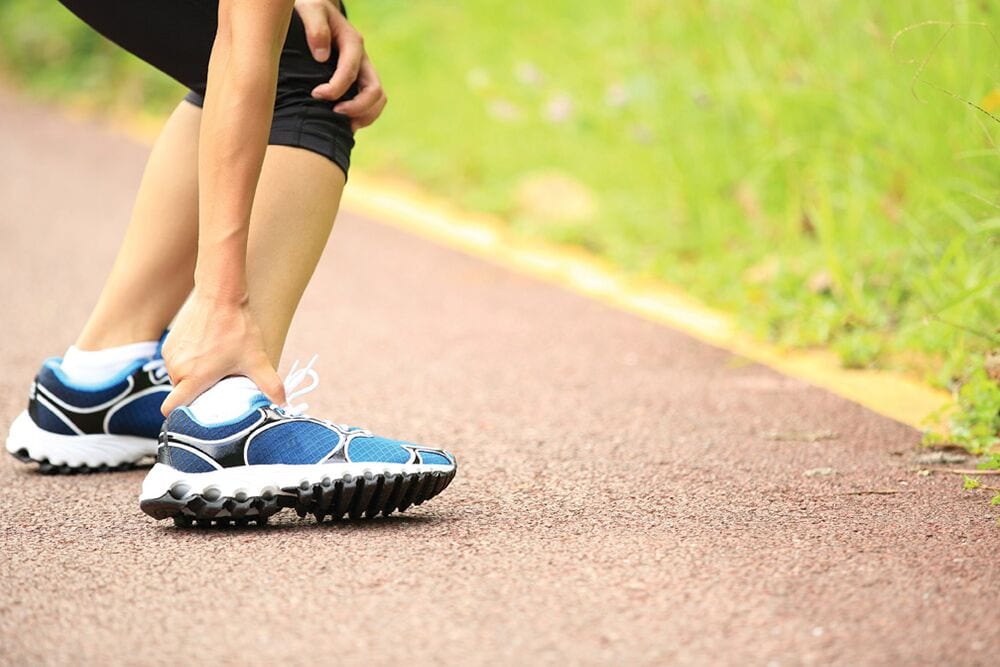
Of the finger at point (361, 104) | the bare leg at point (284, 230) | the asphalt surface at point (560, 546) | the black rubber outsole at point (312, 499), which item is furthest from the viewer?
the finger at point (361, 104)

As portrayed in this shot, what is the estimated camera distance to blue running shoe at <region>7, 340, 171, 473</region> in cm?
200

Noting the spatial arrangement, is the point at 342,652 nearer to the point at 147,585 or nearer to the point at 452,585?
the point at 452,585

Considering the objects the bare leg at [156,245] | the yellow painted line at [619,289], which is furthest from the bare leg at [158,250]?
the yellow painted line at [619,289]

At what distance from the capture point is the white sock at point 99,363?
1997 millimetres

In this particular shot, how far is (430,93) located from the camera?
21.7 feet

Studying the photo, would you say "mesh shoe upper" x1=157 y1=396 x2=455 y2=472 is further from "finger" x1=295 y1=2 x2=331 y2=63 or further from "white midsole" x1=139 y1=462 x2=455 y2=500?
"finger" x1=295 y1=2 x2=331 y2=63

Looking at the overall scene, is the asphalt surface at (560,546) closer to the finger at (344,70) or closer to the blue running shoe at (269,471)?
the blue running shoe at (269,471)

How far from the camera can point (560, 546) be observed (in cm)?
159

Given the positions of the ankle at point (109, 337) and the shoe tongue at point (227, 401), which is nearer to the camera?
the shoe tongue at point (227, 401)

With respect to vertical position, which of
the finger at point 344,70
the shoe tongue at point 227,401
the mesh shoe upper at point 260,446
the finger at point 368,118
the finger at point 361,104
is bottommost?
the mesh shoe upper at point 260,446

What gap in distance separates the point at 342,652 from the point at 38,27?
9.64 m

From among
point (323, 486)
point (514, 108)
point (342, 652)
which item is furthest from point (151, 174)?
point (514, 108)

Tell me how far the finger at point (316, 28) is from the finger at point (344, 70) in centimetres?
3

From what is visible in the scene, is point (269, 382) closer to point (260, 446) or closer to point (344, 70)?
point (260, 446)
